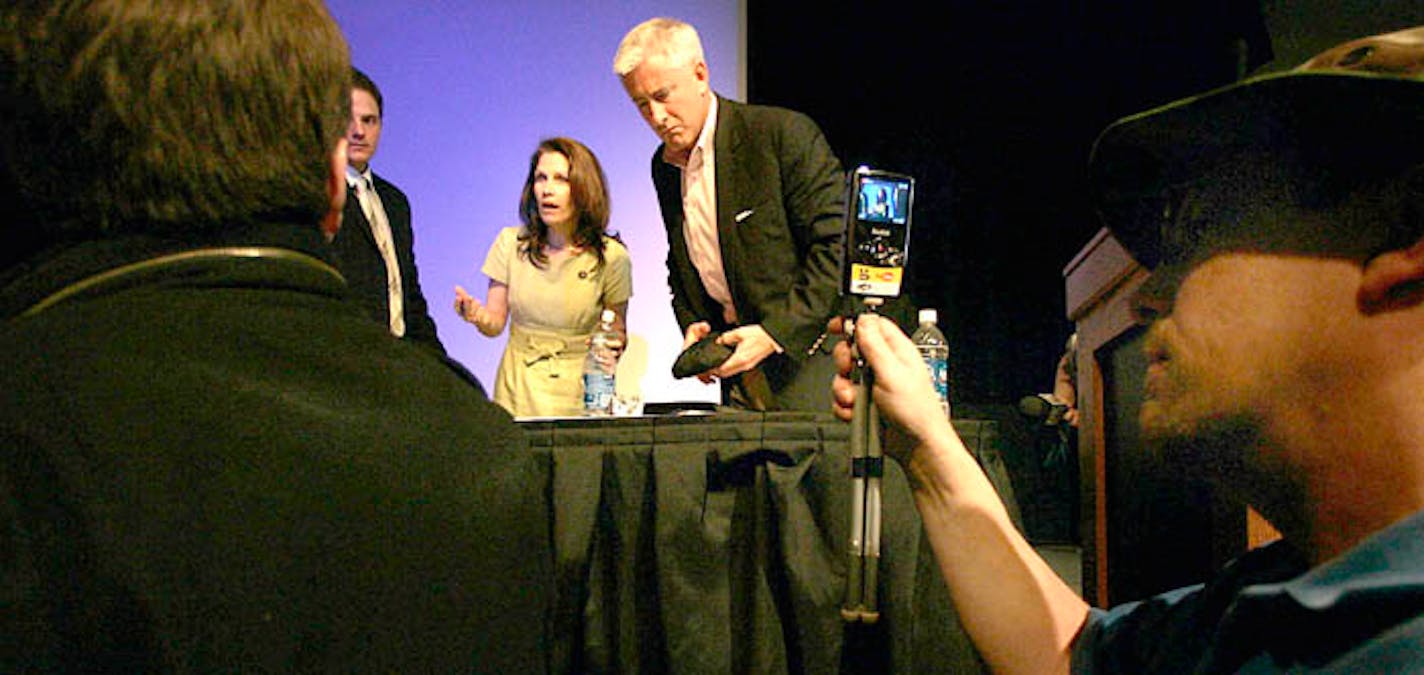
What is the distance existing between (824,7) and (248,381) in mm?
4244

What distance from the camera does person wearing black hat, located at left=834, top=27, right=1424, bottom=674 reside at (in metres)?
0.58

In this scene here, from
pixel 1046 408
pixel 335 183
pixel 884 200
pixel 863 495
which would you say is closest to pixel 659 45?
pixel 884 200

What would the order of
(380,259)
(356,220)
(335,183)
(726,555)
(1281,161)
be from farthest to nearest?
(380,259) < (356,220) < (726,555) < (335,183) < (1281,161)

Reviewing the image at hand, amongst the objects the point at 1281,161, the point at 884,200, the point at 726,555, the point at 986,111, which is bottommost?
the point at 726,555

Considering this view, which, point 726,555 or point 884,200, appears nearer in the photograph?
point 884,200

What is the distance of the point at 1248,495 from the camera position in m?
0.71

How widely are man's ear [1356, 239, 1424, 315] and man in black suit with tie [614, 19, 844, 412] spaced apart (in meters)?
1.56

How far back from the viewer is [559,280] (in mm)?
2994

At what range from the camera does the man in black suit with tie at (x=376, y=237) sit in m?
2.25

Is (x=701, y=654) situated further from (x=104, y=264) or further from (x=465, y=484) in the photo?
(x=104, y=264)

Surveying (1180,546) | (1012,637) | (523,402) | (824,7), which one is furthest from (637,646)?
(824,7)

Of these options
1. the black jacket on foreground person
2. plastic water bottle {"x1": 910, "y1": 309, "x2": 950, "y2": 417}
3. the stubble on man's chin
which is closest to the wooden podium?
plastic water bottle {"x1": 910, "y1": 309, "x2": 950, "y2": 417}

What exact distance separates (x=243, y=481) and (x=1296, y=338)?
2.15ft

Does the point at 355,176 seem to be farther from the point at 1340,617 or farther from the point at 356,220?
the point at 1340,617
